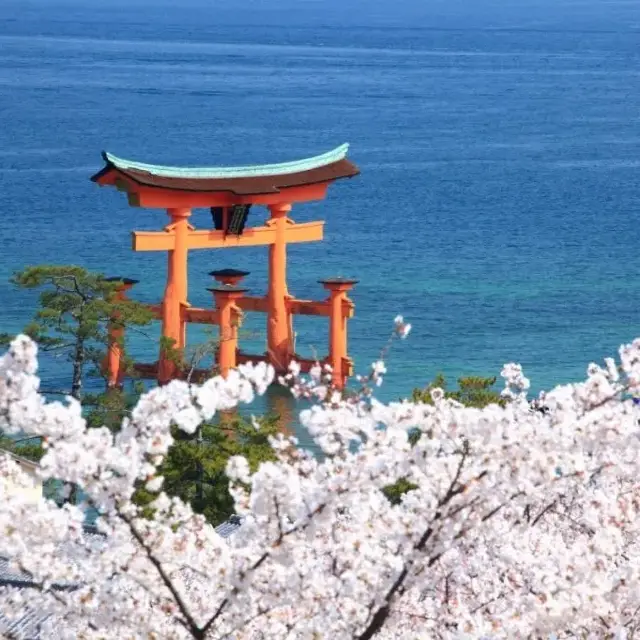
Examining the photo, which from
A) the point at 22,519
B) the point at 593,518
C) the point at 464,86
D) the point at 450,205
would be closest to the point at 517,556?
the point at 593,518

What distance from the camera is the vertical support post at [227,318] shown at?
25534 mm

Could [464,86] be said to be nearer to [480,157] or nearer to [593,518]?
[480,157]

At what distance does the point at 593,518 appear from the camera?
797cm

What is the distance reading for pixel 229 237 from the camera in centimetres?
2711

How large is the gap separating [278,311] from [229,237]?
1.33 m

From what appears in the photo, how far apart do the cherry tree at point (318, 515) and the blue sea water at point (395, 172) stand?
19385mm

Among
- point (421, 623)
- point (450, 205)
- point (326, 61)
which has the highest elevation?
point (421, 623)

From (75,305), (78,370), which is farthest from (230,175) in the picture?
(78,370)

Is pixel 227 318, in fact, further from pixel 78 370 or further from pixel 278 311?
pixel 78 370

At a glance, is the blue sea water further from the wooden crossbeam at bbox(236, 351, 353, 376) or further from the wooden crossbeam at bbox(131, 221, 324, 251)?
the wooden crossbeam at bbox(131, 221, 324, 251)

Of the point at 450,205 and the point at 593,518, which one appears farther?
the point at 450,205

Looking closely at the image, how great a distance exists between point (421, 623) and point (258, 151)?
200 ft

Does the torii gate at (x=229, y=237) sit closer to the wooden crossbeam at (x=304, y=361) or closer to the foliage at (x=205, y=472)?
the wooden crossbeam at (x=304, y=361)

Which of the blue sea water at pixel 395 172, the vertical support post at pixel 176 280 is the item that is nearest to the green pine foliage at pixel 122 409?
the vertical support post at pixel 176 280
